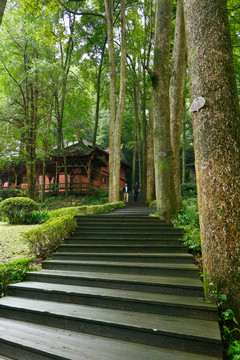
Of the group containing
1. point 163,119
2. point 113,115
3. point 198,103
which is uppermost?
point 113,115

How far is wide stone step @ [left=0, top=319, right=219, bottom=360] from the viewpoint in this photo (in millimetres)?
2293

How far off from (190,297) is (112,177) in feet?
33.4

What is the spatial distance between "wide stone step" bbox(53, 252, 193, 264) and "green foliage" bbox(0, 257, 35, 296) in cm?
74

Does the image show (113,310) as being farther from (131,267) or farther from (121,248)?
(121,248)

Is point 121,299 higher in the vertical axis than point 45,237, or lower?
lower

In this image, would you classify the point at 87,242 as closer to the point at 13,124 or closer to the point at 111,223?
the point at 111,223

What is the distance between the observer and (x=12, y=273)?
4344 millimetres

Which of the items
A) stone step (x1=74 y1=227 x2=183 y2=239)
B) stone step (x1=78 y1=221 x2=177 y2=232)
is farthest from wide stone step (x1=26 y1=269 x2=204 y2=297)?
stone step (x1=78 y1=221 x2=177 y2=232)

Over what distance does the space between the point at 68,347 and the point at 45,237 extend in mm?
3485

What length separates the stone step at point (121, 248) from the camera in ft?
16.5

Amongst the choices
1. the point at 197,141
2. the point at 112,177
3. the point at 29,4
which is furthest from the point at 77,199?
the point at 197,141

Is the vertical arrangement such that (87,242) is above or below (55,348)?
above

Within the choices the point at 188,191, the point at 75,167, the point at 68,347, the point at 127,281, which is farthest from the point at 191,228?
the point at 75,167

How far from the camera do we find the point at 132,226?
6.55 m
